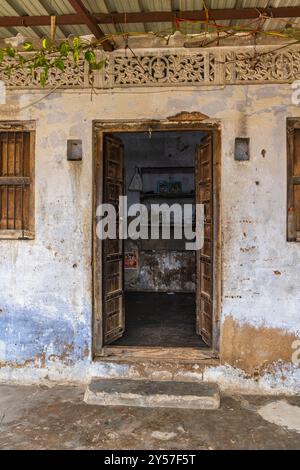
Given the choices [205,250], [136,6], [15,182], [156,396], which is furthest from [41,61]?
[156,396]

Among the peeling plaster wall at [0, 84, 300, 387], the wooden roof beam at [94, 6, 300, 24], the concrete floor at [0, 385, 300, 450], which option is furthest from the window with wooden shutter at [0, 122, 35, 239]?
the concrete floor at [0, 385, 300, 450]

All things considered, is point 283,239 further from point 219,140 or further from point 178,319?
point 178,319

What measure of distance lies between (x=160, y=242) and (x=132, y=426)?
5.93m

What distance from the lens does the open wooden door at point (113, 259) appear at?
4.45 meters

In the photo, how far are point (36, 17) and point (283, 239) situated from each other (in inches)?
135

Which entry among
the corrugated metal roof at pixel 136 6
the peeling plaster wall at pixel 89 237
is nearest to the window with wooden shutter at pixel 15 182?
the peeling plaster wall at pixel 89 237

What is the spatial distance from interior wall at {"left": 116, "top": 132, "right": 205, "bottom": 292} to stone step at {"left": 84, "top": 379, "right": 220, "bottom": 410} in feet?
16.4

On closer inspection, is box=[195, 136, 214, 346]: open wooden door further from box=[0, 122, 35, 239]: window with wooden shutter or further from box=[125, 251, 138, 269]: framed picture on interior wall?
box=[125, 251, 138, 269]: framed picture on interior wall

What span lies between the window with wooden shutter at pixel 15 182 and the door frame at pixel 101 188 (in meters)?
0.80

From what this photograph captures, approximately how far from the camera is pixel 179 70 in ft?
13.7

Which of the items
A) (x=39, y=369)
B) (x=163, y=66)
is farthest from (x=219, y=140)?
(x=39, y=369)

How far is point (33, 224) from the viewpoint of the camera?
4359mm

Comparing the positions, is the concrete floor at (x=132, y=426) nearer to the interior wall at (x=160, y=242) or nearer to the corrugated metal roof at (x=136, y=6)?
the corrugated metal roof at (x=136, y=6)

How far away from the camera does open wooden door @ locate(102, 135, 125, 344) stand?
4445mm
